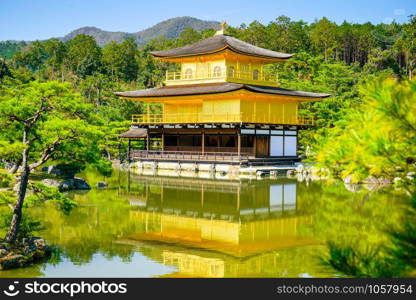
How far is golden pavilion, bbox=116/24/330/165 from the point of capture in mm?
34094

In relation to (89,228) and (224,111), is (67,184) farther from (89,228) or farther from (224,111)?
(224,111)

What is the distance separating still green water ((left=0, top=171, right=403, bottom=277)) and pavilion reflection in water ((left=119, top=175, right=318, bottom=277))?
0.9 inches

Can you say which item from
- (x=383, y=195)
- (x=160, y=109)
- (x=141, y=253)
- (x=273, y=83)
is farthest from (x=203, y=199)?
(x=160, y=109)

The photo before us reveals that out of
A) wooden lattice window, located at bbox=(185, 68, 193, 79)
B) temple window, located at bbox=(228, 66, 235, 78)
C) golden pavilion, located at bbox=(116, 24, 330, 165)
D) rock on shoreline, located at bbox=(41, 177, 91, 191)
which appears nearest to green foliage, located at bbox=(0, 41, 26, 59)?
wooden lattice window, located at bbox=(185, 68, 193, 79)

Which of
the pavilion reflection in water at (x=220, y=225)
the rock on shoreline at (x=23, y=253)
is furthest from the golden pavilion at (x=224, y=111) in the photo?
the rock on shoreline at (x=23, y=253)

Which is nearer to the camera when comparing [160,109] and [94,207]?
[94,207]

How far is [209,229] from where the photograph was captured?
Result: 14805mm

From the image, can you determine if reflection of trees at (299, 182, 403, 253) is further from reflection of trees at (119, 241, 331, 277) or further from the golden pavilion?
the golden pavilion

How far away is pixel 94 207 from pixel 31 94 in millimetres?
7423

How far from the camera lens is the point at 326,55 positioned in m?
67.6

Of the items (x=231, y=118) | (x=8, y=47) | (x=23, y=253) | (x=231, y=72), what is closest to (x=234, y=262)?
(x=23, y=253)

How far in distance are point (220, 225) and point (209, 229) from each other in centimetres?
67

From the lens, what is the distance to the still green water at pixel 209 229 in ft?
34.4

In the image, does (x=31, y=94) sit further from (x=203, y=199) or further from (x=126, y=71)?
(x=126, y=71)
